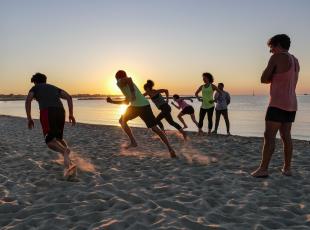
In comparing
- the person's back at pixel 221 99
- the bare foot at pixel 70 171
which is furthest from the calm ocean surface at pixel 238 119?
the bare foot at pixel 70 171

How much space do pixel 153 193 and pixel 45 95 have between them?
250 cm

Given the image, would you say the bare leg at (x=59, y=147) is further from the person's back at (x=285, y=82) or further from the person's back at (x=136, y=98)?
the person's back at (x=285, y=82)

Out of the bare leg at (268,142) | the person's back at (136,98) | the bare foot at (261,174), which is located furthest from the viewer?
the person's back at (136,98)

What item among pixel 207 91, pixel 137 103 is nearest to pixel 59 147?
pixel 137 103

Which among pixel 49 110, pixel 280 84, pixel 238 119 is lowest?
pixel 238 119

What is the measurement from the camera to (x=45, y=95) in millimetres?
6332

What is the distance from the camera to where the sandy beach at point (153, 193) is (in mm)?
4211

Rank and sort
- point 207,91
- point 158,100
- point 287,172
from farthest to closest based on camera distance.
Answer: point 207,91
point 158,100
point 287,172

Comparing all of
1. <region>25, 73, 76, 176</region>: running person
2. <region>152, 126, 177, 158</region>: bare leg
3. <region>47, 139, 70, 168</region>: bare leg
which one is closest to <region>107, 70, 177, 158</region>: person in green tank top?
<region>152, 126, 177, 158</region>: bare leg

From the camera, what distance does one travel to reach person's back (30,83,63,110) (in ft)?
20.7

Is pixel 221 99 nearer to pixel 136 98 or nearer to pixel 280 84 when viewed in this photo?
pixel 136 98

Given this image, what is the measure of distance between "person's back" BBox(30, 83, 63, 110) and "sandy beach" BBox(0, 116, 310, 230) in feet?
4.05

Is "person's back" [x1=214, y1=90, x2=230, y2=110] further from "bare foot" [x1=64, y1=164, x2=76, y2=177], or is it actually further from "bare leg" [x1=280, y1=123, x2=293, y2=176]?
"bare foot" [x1=64, y1=164, x2=76, y2=177]

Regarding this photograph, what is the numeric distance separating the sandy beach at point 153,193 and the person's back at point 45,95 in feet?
4.05
